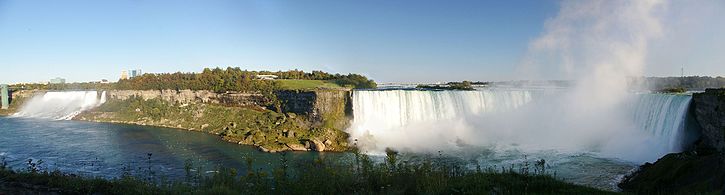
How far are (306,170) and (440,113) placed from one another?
1174 inches

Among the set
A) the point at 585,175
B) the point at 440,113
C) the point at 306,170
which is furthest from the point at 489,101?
the point at 306,170

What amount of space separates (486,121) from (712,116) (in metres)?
19.6

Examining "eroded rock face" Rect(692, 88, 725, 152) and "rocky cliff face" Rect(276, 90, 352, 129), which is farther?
"rocky cliff face" Rect(276, 90, 352, 129)

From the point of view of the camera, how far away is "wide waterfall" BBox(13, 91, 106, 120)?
2486 inches

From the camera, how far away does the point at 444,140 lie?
37.2 m

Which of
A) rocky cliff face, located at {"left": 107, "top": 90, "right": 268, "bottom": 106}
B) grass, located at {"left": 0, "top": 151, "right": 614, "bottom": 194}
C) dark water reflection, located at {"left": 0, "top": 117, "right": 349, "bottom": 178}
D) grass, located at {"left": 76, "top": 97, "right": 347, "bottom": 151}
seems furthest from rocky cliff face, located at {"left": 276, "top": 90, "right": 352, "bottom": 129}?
grass, located at {"left": 0, "top": 151, "right": 614, "bottom": 194}

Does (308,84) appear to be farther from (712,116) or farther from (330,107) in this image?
(712,116)

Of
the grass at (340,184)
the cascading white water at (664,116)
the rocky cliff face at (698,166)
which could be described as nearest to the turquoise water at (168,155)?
the rocky cliff face at (698,166)

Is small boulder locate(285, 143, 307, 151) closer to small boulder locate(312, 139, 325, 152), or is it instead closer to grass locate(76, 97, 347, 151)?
grass locate(76, 97, 347, 151)

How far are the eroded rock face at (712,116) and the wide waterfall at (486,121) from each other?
6.77 meters

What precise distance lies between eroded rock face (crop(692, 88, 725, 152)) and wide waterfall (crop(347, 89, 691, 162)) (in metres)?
6.77

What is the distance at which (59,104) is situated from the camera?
222 feet

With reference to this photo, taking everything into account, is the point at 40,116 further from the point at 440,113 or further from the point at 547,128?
the point at 547,128

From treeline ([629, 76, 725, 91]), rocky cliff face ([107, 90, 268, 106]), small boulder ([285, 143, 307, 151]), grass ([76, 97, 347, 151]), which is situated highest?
treeline ([629, 76, 725, 91])
